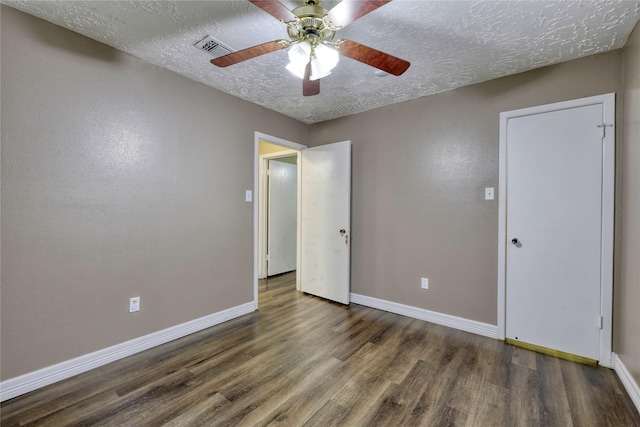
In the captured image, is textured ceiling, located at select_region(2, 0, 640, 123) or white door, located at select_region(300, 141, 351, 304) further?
white door, located at select_region(300, 141, 351, 304)

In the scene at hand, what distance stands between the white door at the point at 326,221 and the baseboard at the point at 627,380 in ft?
7.45

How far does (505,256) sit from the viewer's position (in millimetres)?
2473

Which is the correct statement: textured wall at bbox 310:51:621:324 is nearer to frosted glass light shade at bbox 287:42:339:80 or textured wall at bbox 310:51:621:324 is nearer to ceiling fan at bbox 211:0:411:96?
ceiling fan at bbox 211:0:411:96

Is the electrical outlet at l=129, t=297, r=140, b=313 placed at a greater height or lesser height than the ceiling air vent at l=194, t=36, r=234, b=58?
lesser

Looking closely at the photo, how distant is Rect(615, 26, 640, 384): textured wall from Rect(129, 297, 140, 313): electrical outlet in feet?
11.5

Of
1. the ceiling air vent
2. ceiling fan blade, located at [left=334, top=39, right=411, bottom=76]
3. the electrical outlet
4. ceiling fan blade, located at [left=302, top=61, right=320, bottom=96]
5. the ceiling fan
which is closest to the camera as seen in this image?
the ceiling fan

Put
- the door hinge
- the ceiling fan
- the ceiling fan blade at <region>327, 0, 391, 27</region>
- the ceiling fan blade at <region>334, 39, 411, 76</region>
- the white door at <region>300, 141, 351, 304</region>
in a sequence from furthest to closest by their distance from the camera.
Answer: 1. the white door at <region>300, 141, 351, 304</region>
2. the door hinge
3. the ceiling fan blade at <region>334, 39, 411, 76</region>
4. the ceiling fan
5. the ceiling fan blade at <region>327, 0, 391, 27</region>

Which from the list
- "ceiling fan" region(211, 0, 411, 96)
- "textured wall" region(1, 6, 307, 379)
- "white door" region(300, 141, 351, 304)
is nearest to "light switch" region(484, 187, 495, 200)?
"white door" region(300, 141, 351, 304)

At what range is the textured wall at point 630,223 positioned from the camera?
175 centimetres

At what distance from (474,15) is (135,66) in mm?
2506

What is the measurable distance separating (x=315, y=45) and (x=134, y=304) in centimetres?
237

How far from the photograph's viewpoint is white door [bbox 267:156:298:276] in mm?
4660

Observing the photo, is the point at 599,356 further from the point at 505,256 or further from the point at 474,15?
the point at 474,15

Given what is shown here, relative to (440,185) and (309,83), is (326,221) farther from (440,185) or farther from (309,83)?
(309,83)
